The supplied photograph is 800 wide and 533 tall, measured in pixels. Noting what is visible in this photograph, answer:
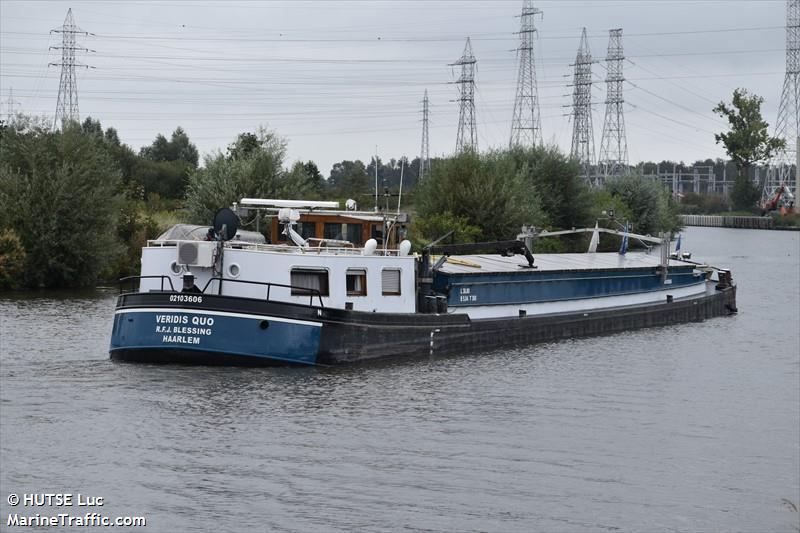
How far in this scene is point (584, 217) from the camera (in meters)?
73.9

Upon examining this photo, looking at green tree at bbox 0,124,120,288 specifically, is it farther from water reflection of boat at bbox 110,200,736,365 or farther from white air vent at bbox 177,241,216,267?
white air vent at bbox 177,241,216,267

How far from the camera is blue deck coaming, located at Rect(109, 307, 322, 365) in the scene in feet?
89.0

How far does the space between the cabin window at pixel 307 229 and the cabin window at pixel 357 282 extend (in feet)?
7.30

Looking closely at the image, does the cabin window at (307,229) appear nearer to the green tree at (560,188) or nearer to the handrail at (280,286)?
the handrail at (280,286)

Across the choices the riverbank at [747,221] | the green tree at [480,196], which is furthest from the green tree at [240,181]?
the riverbank at [747,221]

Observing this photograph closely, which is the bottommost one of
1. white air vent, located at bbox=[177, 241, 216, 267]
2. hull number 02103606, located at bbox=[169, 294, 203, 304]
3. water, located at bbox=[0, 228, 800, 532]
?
water, located at bbox=[0, 228, 800, 532]

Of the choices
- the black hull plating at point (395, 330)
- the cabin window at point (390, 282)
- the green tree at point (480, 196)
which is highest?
the green tree at point (480, 196)

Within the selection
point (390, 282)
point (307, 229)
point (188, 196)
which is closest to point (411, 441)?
point (390, 282)

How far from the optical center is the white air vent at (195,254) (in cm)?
2812

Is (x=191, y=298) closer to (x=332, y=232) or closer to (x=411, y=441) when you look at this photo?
(x=332, y=232)

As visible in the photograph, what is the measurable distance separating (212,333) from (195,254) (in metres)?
2.23

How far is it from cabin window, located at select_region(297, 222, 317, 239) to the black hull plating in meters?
3.41

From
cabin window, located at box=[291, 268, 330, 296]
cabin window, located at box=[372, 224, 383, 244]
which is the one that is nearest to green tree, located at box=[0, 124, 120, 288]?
cabin window, located at box=[372, 224, 383, 244]

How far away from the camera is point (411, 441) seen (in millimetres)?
22094
